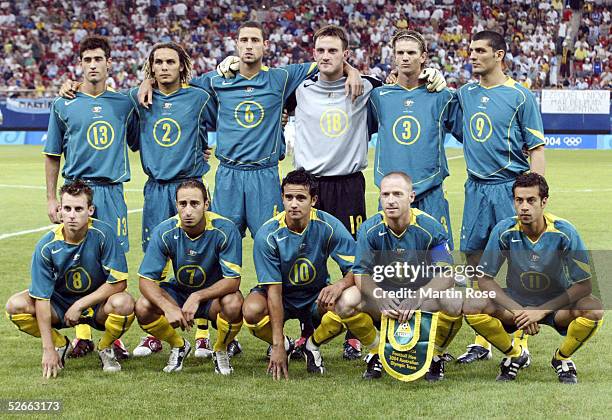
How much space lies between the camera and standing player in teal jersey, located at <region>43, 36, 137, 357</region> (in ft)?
21.3

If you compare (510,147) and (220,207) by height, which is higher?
(510,147)

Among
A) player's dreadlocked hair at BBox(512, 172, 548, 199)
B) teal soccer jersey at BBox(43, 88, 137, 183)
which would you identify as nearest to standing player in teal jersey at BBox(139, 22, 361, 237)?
teal soccer jersey at BBox(43, 88, 137, 183)

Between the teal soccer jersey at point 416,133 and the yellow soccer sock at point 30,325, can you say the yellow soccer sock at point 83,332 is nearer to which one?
the yellow soccer sock at point 30,325

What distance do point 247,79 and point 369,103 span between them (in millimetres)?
848

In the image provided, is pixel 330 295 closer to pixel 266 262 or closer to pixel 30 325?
pixel 266 262

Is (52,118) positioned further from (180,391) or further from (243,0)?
(243,0)

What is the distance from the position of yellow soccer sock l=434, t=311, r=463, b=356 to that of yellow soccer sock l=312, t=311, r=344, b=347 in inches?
22.4

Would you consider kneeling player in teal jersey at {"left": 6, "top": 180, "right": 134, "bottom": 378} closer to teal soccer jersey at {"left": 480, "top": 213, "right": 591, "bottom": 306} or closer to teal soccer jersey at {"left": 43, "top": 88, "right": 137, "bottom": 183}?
teal soccer jersey at {"left": 43, "top": 88, "right": 137, "bottom": 183}

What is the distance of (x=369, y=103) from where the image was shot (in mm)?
6617

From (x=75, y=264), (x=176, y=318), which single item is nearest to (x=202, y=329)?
(x=176, y=318)

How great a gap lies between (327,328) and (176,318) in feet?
2.90

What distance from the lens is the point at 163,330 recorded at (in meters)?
5.84

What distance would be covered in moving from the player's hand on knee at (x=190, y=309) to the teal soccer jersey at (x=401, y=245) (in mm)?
946

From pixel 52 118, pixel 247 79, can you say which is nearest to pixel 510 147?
pixel 247 79
